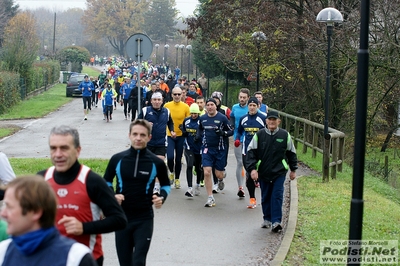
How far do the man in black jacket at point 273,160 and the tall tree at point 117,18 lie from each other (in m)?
126

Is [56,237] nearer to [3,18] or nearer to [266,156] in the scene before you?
[266,156]

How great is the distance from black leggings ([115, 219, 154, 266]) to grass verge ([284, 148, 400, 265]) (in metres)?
2.64

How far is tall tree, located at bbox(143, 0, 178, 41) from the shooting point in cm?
12531

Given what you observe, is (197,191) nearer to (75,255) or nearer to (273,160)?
(273,160)

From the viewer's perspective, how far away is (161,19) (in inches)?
4970

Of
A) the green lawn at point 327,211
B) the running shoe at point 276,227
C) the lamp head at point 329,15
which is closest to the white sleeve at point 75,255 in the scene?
the green lawn at point 327,211

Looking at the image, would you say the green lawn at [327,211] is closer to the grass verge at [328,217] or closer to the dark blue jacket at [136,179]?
the grass verge at [328,217]

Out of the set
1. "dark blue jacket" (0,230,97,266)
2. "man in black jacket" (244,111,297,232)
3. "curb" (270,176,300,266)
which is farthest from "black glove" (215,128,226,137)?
"dark blue jacket" (0,230,97,266)

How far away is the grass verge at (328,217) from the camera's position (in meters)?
9.42

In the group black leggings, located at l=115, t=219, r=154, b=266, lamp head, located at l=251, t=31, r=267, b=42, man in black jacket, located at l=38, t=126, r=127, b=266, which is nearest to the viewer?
man in black jacket, located at l=38, t=126, r=127, b=266

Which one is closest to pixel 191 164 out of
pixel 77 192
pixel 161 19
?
pixel 77 192

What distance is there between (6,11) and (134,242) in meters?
76.5

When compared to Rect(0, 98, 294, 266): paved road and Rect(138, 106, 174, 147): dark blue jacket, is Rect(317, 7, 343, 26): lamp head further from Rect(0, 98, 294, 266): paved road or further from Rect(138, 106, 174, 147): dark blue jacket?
Rect(138, 106, 174, 147): dark blue jacket

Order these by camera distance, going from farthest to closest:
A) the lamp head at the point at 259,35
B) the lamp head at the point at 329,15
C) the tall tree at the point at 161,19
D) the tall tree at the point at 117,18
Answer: the tall tree at the point at 117,18
the tall tree at the point at 161,19
the lamp head at the point at 259,35
the lamp head at the point at 329,15
